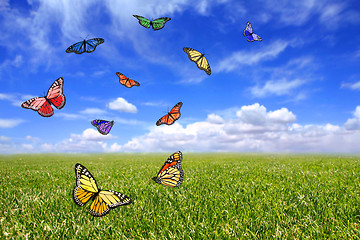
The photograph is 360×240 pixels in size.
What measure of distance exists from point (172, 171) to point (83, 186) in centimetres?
179

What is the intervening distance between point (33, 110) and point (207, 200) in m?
3.49

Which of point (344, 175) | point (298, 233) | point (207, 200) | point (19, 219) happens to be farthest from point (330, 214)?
point (19, 219)

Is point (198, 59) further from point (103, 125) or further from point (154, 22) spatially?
point (103, 125)

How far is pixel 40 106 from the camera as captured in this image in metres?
3.05

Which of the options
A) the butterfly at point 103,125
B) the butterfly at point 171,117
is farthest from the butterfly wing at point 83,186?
the butterfly at point 171,117

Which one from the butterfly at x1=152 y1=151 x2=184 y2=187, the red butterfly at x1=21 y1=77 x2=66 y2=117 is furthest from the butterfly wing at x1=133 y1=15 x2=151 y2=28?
the butterfly at x1=152 y1=151 x2=184 y2=187

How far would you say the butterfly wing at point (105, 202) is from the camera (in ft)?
9.82

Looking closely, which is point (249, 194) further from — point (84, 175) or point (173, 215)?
point (84, 175)

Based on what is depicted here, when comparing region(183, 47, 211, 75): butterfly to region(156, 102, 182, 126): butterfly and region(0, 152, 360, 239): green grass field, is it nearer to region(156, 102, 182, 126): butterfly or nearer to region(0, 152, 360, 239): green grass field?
region(156, 102, 182, 126): butterfly

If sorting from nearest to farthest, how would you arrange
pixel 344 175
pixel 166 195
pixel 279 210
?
pixel 279 210 → pixel 166 195 → pixel 344 175

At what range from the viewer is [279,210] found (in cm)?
411

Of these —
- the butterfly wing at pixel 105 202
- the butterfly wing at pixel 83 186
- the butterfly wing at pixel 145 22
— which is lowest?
the butterfly wing at pixel 105 202

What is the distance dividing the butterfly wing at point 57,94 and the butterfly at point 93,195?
0.88 m

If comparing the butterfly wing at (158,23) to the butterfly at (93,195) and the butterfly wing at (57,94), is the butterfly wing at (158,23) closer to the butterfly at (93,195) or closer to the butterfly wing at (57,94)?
the butterfly wing at (57,94)
